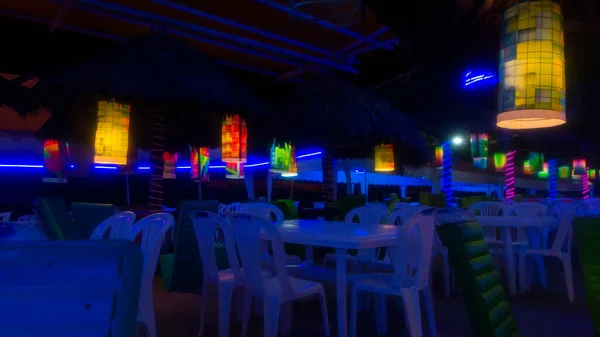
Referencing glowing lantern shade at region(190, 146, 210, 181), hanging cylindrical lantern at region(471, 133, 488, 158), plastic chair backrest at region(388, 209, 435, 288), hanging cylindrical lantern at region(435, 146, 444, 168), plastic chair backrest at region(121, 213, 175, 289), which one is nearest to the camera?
plastic chair backrest at region(121, 213, 175, 289)

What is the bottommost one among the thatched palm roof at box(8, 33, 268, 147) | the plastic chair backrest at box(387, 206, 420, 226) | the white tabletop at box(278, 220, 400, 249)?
the white tabletop at box(278, 220, 400, 249)

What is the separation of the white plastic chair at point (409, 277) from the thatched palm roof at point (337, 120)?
2.55 m

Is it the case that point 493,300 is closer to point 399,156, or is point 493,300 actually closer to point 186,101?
point 186,101

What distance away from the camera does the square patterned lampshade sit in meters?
5.90

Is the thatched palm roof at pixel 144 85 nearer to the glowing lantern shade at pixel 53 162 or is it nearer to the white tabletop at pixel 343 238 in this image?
the white tabletop at pixel 343 238

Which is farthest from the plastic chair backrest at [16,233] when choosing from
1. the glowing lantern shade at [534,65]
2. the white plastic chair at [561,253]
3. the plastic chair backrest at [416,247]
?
the white plastic chair at [561,253]

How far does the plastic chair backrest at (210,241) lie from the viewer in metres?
3.07

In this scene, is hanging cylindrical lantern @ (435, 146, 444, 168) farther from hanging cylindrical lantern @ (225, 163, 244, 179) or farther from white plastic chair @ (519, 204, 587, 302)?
white plastic chair @ (519, 204, 587, 302)

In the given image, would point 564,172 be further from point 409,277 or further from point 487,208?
point 409,277

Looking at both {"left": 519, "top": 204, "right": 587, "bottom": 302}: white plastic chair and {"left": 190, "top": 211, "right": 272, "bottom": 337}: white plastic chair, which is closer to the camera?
{"left": 190, "top": 211, "right": 272, "bottom": 337}: white plastic chair

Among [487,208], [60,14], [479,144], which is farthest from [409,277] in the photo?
[479,144]

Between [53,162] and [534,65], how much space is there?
8.93 m

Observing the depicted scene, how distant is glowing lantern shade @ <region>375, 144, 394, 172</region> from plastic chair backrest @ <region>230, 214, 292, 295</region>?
453cm

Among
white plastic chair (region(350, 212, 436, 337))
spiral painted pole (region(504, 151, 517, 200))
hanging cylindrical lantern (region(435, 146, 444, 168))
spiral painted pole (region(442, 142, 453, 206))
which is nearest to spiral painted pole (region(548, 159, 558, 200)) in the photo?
spiral painted pole (region(504, 151, 517, 200))
